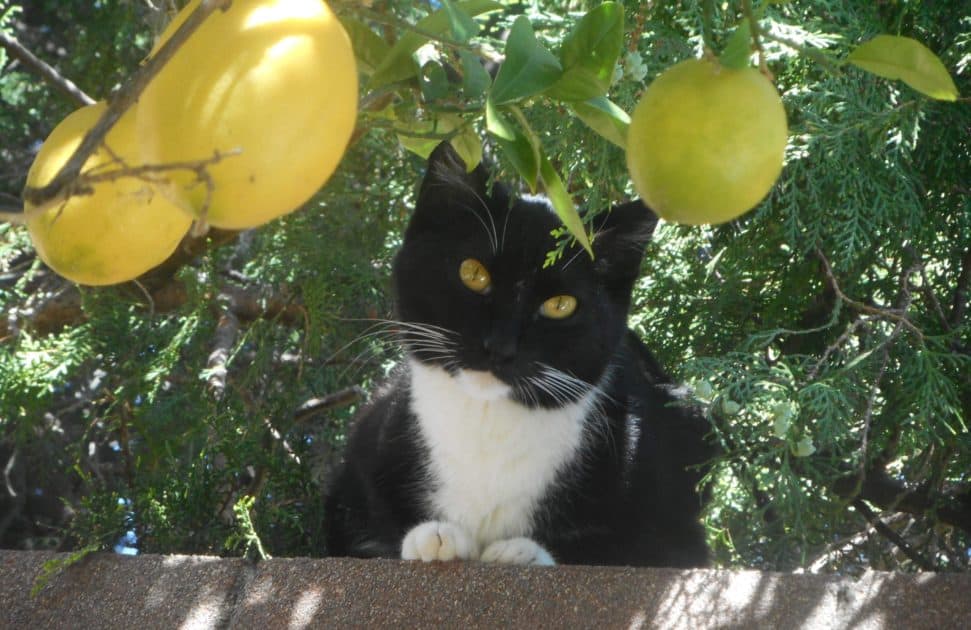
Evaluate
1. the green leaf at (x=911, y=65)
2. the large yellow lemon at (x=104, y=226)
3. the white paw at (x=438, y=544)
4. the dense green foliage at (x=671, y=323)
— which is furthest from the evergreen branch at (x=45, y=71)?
the green leaf at (x=911, y=65)

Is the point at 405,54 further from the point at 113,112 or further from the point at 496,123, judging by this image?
the point at 113,112

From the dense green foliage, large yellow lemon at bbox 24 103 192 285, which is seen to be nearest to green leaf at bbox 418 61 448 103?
the dense green foliage

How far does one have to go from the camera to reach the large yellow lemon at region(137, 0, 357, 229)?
35cm

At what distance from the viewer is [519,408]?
5.42 ft

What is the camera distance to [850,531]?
71.0 inches


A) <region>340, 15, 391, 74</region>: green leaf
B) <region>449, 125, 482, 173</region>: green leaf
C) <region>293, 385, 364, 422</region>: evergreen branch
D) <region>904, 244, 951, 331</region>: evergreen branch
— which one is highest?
Answer: <region>340, 15, 391, 74</region>: green leaf

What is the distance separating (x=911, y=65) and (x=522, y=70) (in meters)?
0.20

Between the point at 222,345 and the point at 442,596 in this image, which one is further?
the point at 222,345

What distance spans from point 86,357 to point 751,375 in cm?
121

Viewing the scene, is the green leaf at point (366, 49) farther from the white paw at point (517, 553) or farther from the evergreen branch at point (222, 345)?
the evergreen branch at point (222, 345)

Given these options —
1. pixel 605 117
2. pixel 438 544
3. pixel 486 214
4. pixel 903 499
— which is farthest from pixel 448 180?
pixel 605 117

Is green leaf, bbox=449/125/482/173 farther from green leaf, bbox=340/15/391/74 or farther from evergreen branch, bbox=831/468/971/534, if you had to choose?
evergreen branch, bbox=831/468/971/534

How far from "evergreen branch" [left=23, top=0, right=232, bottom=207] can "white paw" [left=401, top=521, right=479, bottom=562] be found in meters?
1.12

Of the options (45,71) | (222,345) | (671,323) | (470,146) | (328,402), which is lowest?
(328,402)
